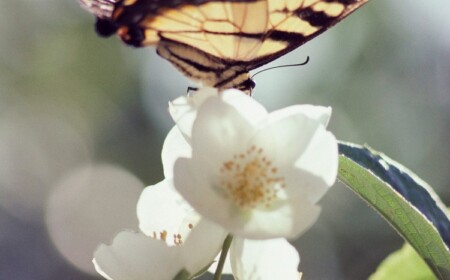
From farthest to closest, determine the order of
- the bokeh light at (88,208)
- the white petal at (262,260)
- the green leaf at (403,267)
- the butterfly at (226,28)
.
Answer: the bokeh light at (88,208), the green leaf at (403,267), the butterfly at (226,28), the white petal at (262,260)

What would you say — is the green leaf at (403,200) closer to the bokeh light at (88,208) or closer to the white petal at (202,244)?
the white petal at (202,244)

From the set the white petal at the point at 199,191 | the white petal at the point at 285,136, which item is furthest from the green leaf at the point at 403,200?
the white petal at the point at 199,191

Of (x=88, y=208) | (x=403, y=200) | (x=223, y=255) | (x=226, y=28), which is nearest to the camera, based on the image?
(x=223, y=255)

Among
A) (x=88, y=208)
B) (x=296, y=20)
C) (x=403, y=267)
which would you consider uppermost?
(x=296, y=20)

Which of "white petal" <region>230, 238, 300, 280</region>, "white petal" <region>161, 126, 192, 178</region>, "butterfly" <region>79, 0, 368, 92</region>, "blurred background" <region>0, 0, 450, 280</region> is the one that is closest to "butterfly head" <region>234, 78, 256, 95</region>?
"butterfly" <region>79, 0, 368, 92</region>

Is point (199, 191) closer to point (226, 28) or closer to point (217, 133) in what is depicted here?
point (217, 133)

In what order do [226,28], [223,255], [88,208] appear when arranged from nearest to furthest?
[223,255] → [226,28] → [88,208]

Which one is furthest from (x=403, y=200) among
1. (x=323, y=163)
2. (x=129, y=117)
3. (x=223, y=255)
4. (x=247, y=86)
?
(x=129, y=117)

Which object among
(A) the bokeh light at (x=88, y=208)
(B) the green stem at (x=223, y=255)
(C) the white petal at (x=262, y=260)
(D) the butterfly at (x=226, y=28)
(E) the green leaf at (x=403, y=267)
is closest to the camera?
(B) the green stem at (x=223, y=255)
